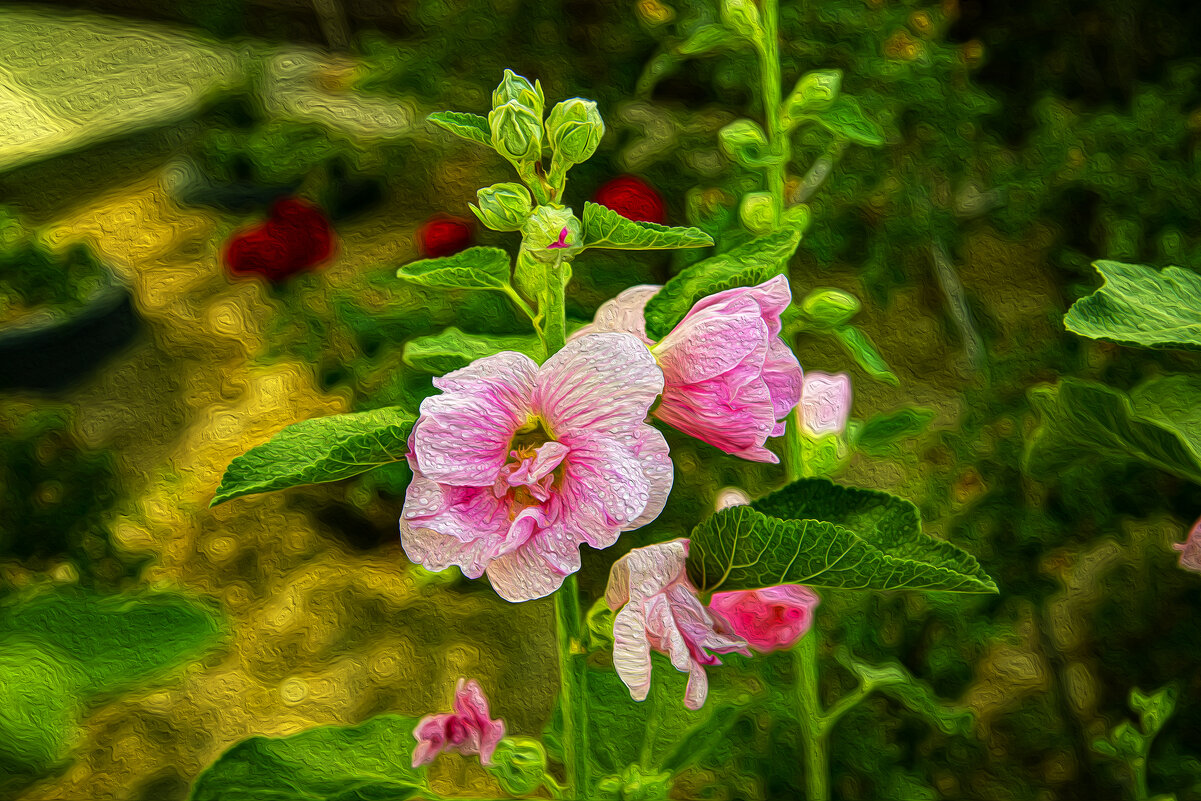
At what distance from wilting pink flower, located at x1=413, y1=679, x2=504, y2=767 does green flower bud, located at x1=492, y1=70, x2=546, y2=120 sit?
335 mm

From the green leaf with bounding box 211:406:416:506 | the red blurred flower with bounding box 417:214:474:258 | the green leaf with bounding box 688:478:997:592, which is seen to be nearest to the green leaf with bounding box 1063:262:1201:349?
the green leaf with bounding box 688:478:997:592

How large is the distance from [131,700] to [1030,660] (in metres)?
1.19

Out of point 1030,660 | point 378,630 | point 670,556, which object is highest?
point 670,556

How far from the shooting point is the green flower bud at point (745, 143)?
2.17ft

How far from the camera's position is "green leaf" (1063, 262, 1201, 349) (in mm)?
560

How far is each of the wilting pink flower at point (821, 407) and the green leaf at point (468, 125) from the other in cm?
30

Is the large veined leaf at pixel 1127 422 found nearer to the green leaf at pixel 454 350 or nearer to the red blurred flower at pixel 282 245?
the green leaf at pixel 454 350

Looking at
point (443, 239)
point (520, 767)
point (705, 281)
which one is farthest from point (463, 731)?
point (443, 239)

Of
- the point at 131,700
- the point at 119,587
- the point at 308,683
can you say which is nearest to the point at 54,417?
the point at 119,587

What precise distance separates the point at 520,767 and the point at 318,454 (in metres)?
0.22

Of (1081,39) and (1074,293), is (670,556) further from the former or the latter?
(1081,39)

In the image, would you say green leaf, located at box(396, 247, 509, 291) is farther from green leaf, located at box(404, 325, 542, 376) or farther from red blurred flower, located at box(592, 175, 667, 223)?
red blurred flower, located at box(592, 175, 667, 223)

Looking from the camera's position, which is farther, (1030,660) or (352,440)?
(1030,660)

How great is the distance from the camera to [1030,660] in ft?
3.84
